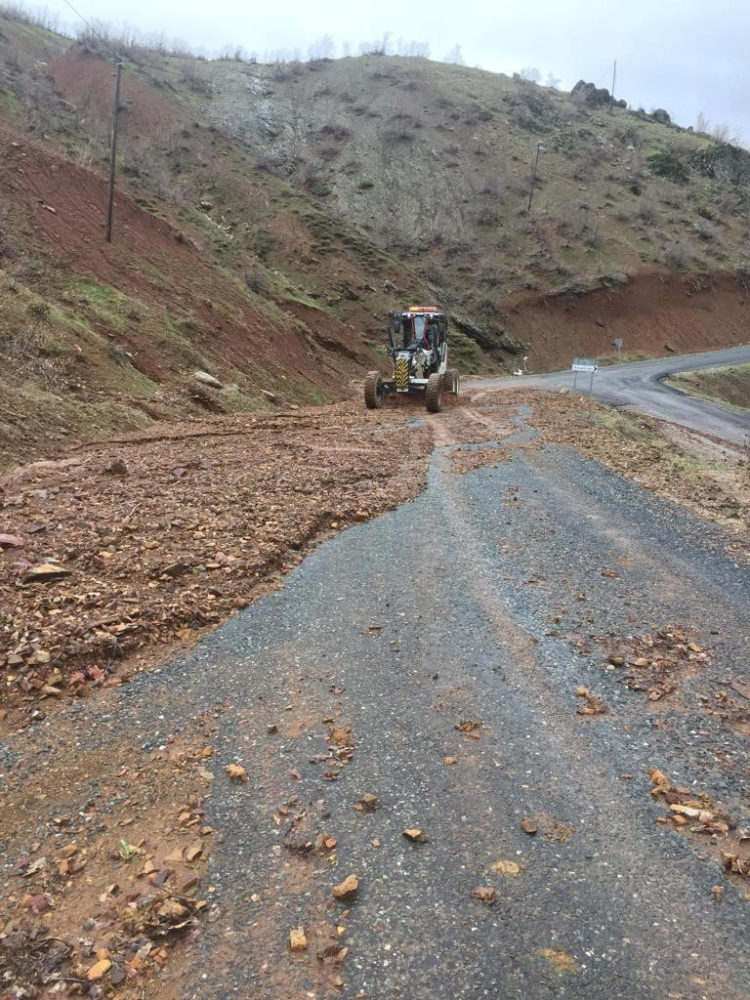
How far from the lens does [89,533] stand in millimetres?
7125

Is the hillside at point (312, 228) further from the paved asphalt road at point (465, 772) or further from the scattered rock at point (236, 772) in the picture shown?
the scattered rock at point (236, 772)

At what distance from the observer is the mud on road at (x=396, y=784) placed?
2947mm

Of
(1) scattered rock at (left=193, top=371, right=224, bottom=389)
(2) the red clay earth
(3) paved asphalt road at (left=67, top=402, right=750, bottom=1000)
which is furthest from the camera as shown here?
(2) the red clay earth

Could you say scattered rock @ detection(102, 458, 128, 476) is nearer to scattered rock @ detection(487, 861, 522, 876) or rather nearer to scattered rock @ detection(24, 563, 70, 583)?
scattered rock @ detection(24, 563, 70, 583)

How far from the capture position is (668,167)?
2569 inches

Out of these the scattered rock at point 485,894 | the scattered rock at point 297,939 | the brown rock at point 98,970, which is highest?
the scattered rock at point 485,894

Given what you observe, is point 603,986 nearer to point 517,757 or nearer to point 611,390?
point 517,757

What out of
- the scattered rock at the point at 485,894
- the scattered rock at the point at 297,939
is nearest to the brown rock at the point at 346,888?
the scattered rock at the point at 297,939

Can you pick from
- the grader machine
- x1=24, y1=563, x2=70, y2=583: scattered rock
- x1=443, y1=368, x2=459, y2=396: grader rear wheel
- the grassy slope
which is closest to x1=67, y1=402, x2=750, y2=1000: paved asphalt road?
x1=24, y1=563, x2=70, y2=583: scattered rock

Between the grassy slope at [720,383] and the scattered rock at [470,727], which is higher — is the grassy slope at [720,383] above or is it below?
above

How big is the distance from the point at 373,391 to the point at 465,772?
55.1 ft

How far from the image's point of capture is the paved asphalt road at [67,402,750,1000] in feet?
9.63

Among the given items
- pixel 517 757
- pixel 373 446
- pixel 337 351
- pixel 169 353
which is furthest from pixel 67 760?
pixel 337 351

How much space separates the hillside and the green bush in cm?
36
